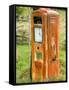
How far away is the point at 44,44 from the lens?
209 cm

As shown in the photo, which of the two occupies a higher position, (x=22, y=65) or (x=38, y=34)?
(x=38, y=34)

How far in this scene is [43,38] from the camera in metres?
2.09

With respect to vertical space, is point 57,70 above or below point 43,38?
below

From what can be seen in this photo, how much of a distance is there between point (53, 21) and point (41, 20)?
0.09 m

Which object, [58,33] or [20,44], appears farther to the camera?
[58,33]

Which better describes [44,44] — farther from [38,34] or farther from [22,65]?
[22,65]

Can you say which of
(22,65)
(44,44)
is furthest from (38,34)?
(22,65)

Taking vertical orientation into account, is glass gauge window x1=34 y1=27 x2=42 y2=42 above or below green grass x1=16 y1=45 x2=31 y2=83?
above

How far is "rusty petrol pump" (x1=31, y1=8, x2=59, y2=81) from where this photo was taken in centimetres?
206

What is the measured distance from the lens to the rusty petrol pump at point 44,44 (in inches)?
81.3

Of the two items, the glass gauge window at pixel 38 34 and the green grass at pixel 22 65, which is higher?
the glass gauge window at pixel 38 34
